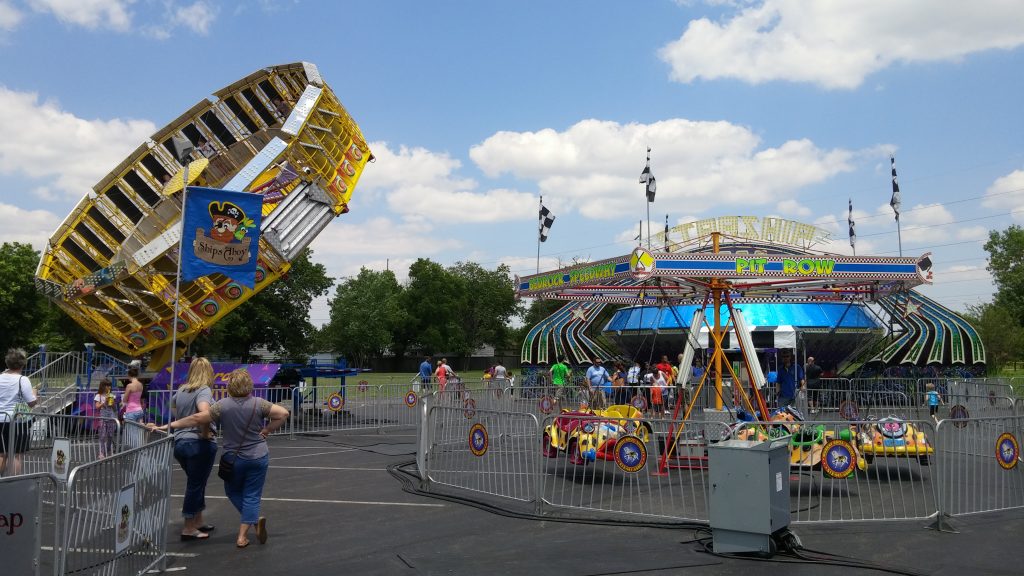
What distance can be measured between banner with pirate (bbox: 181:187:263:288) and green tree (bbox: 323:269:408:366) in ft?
208

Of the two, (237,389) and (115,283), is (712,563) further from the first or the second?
(115,283)

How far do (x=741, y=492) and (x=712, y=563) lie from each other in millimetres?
676

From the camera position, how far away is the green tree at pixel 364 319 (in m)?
72.6

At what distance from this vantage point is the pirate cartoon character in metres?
9.25

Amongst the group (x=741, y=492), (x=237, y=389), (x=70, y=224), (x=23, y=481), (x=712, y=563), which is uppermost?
(x=70, y=224)

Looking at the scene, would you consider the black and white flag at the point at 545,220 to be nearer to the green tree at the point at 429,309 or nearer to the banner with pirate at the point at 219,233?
the banner with pirate at the point at 219,233

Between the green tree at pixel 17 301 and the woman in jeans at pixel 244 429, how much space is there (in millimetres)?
39185

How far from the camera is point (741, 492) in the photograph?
6793 millimetres

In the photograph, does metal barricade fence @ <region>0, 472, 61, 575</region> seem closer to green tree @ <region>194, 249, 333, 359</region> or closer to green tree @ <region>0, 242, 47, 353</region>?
green tree @ <region>194, 249, 333, 359</region>

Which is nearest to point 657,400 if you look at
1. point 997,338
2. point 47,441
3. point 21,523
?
point 47,441

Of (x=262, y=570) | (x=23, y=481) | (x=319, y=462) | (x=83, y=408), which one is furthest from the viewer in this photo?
(x=83, y=408)

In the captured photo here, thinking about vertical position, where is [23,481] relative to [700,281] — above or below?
below

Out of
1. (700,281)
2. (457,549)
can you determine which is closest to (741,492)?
(457,549)

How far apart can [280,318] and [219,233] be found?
112ft
